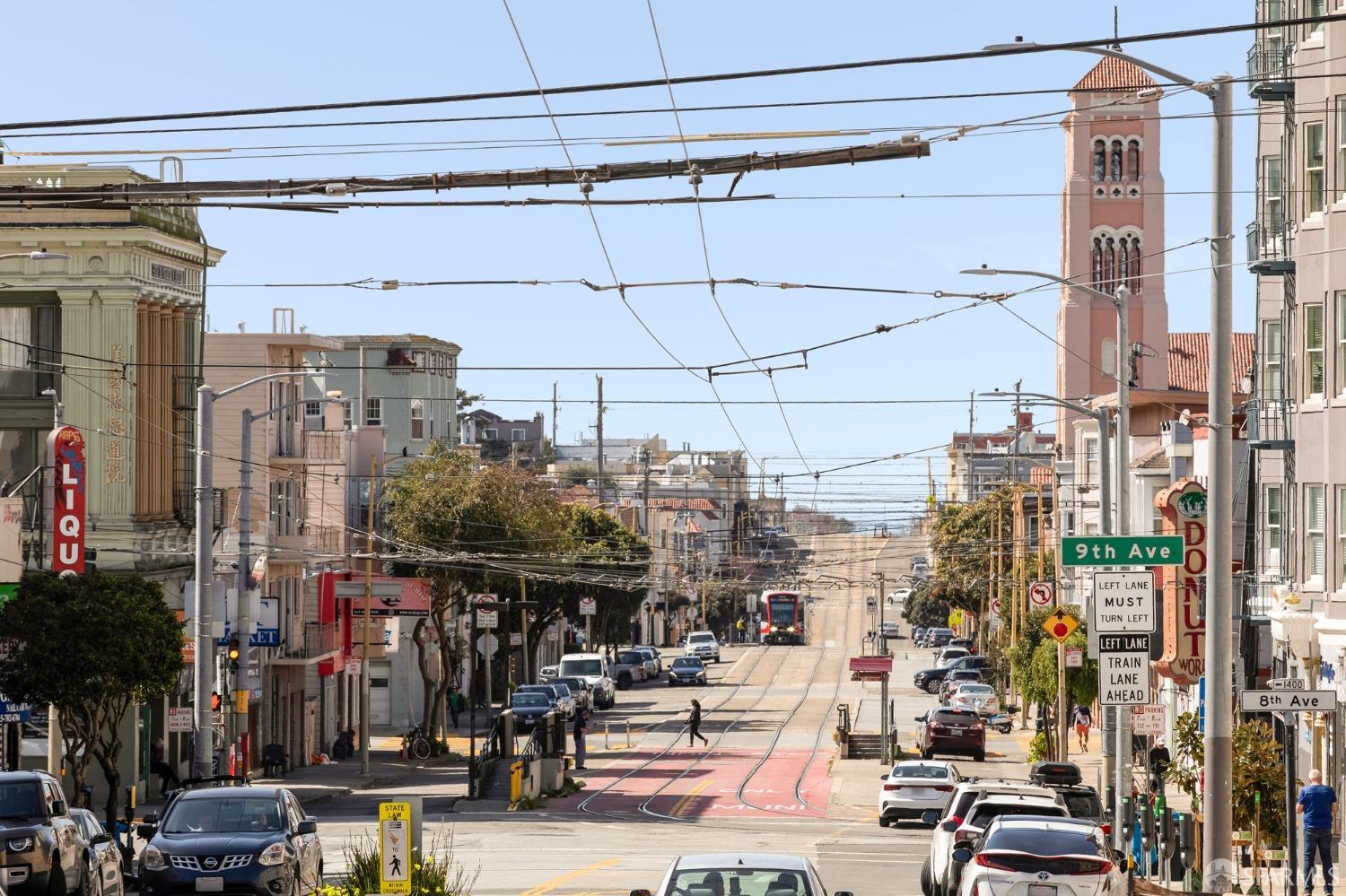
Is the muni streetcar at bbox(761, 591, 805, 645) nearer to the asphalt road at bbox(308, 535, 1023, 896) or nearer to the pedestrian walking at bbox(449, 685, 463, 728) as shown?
the asphalt road at bbox(308, 535, 1023, 896)

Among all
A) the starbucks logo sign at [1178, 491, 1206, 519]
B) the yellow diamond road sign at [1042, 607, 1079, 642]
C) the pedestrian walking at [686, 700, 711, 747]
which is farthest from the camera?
the pedestrian walking at [686, 700, 711, 747]

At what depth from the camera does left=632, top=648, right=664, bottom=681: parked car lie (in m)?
108

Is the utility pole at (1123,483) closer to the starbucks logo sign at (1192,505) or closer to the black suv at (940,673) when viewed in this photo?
the starbucks logo sign at (1192,505)

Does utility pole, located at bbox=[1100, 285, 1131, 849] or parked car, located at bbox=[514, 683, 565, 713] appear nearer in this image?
utility pole, located at bbox=[1100, 285, 1131, 849]

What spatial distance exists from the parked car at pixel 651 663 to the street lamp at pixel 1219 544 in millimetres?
84902

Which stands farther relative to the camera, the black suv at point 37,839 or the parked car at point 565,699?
the parked car at point 565,699

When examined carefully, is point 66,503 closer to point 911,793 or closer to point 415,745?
point 911,793

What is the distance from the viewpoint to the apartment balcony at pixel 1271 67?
33094 millimetres

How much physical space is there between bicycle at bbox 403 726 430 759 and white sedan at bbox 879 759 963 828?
24534 mm

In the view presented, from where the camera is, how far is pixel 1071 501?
87.7m

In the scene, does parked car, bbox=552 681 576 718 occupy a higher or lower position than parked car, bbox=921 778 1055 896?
lower

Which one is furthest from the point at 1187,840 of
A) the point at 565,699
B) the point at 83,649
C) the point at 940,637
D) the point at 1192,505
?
the point at 940,637

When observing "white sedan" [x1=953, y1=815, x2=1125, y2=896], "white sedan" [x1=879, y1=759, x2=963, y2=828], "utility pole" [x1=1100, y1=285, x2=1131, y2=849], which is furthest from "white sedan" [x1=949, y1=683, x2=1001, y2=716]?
"white sedan" [x1=953, y1=815, x2=1125, y2=896]

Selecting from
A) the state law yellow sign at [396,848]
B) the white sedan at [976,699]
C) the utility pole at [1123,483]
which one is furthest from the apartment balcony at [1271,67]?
the white sedan at [976,699]
